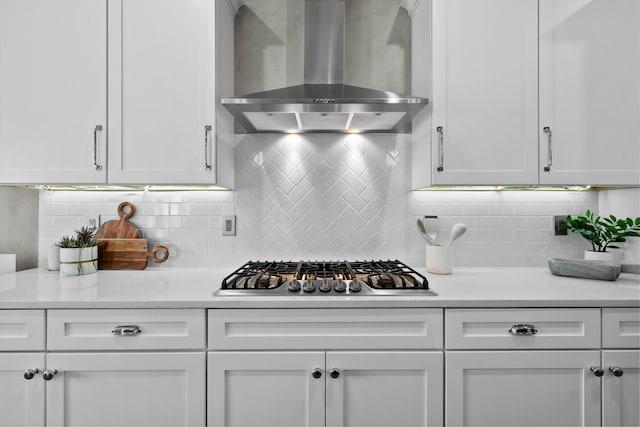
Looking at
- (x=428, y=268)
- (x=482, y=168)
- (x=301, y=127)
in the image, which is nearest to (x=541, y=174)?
(x=482, y=168)

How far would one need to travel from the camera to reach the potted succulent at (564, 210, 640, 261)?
1.85m

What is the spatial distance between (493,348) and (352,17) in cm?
194

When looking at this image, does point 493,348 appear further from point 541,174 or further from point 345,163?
point 345,163

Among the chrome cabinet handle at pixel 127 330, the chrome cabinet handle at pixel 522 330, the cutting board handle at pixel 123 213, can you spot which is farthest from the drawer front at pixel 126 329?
the chrome cabinet handle at pixel 522 330

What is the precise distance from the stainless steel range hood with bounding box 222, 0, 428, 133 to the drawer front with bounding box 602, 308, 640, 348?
1.15 metres

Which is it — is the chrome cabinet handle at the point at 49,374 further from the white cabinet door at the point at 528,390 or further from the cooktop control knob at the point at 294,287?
the white cabinet door at the point at 528,390

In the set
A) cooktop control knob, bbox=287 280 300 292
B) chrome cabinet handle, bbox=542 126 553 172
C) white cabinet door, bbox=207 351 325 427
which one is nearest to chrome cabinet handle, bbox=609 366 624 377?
chrome cabinet handle, bbox=542 126 553 172

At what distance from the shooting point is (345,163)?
2.11m

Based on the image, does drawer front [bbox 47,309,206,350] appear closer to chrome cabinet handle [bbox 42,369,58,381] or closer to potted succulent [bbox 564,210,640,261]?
chrome cabinet handle [bbox 42,369,58,381]

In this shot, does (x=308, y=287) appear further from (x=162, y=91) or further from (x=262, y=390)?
(x=162, y=91)

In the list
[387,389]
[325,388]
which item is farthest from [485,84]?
[325,388]

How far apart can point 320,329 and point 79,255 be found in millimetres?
1344

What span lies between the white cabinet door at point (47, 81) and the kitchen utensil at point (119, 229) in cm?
41

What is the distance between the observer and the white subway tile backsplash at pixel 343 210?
211 centimetres
